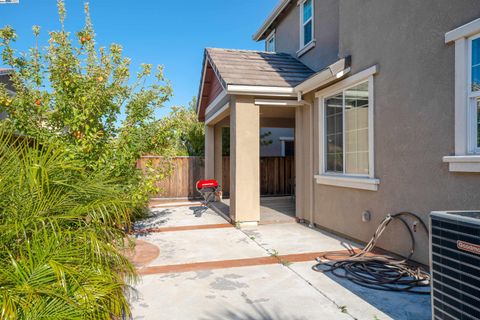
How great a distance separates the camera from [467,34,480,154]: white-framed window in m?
4.30

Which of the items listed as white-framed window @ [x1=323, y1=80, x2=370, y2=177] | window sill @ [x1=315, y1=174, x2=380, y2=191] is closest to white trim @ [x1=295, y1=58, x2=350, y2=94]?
white-framed window @ [x1=323, y1=80, x2=370, y2=177]

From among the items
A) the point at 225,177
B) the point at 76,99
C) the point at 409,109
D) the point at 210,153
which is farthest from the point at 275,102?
the point at 225,177

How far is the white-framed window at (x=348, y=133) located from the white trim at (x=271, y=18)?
17.6ft

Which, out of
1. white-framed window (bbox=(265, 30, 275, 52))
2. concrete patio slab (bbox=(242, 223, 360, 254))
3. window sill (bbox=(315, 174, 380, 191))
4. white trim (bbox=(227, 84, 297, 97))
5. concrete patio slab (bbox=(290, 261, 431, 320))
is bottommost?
concrete patio slab (bbox=(242, 223, 360, 254))

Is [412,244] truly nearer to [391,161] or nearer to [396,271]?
[396,271]

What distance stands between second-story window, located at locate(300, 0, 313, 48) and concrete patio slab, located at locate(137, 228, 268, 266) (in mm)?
6479

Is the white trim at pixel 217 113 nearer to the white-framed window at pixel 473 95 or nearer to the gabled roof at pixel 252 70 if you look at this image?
the gabled roof at pixel 252 70

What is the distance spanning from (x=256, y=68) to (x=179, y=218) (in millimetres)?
5053

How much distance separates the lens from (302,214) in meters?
9.09

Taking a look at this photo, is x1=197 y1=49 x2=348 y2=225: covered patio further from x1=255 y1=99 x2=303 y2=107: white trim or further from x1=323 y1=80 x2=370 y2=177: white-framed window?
x1=323 y1=80 x2=370 y2=177: white-framed window

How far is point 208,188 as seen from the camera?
11891mm

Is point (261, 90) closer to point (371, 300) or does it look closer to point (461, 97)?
point (461, 97)

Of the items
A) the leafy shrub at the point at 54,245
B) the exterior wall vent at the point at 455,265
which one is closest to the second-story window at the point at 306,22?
the leafy shrub at the point at 54,245

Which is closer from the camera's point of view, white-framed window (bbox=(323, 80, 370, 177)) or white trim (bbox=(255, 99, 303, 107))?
white-framed window (bbox=(323, 80, 370, 177))
